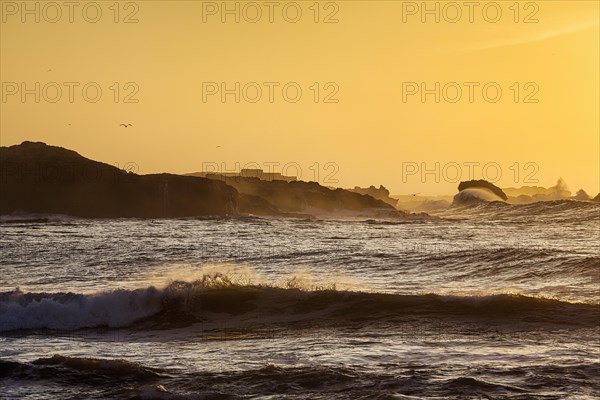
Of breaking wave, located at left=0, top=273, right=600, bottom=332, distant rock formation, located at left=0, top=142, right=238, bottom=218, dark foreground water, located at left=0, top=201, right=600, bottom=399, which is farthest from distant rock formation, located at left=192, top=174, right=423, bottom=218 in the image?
breaking wave, located at left=0, top=273, right=600, bottom=332

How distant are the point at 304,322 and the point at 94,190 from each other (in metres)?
99.6

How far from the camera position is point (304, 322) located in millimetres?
23312

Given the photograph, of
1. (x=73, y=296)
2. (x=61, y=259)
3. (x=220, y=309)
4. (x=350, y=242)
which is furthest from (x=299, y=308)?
(x=350, y=242)

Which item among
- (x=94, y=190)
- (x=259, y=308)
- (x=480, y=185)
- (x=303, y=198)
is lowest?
(x=259, y=308)

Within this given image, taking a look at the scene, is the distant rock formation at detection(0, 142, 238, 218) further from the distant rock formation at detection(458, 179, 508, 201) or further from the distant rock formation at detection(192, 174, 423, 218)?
the distant rock formation at detection(458, 179, 508, 201)

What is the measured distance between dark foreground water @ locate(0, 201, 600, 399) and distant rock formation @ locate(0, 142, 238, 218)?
226 feet

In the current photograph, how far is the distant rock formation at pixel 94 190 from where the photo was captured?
112438 millimetres

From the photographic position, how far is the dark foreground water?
15438 millimetres

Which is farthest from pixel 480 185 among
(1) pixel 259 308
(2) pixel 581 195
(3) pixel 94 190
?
(1) pixel 259 308

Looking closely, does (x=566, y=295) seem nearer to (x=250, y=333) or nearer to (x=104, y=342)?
(x=250, y=333)

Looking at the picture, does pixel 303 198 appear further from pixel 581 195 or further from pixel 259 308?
pixel 259 308

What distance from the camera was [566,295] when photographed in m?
26.6

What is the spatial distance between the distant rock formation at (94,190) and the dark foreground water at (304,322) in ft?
226

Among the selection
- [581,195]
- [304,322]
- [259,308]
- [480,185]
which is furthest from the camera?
[480,185]
